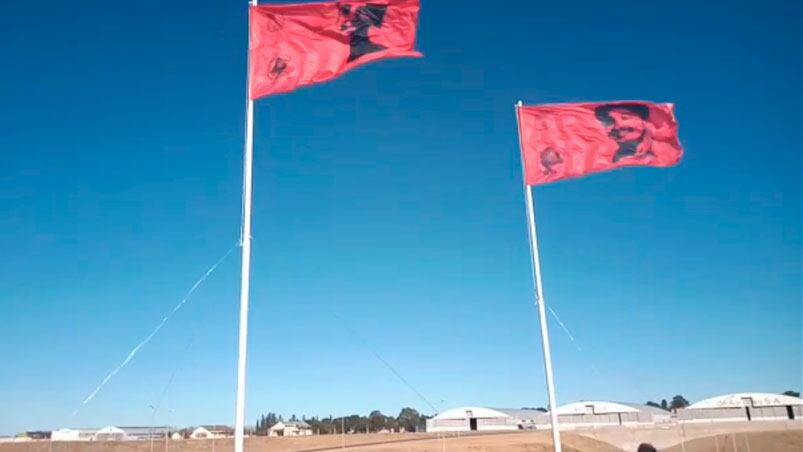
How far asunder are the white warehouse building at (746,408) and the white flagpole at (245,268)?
9402 centimetres

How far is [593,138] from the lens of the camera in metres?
18.8

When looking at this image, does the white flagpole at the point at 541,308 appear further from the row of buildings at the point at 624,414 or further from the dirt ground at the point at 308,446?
the row of buildings at the point at 624,414

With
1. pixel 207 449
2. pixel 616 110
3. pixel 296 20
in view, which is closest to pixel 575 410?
pixel 207 449

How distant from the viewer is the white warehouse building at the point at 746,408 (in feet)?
300

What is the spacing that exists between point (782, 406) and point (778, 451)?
54716mm

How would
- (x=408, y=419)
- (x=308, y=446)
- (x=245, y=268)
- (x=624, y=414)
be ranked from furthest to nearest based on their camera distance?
(x=408, y=419) < (x=624, y=414) < (x=308, y=446) < (x=245, y=268)

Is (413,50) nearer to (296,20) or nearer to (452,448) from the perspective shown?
(296,20)

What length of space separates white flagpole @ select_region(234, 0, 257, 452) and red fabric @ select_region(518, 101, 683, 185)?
787cm

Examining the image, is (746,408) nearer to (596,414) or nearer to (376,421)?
(596,414)

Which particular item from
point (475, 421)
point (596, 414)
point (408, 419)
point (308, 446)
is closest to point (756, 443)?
point (308, 446)

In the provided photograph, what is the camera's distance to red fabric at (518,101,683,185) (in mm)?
18797

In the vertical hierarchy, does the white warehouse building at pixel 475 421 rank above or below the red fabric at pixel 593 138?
below

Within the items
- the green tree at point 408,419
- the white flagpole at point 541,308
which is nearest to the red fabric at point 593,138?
the white flagpole at point 541,308

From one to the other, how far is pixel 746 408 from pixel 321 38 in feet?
320
